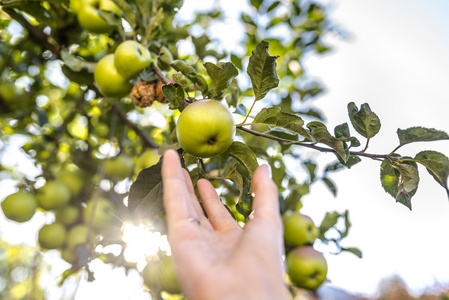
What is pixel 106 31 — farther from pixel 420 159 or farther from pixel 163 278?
pixel 420 159

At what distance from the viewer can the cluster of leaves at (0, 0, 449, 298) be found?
88 centimetres

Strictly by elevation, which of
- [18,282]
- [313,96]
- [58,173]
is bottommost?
[18,282]

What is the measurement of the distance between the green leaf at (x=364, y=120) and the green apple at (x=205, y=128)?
13.7 inches

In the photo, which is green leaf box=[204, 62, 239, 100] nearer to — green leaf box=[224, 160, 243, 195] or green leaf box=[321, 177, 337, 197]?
green leaf box=[224, 160, 243, 195]

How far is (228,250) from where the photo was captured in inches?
26.9

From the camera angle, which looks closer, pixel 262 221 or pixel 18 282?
pixel 262 221

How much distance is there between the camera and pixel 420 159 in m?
0.86

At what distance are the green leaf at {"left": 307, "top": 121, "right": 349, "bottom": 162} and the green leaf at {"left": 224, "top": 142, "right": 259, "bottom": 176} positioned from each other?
189mm

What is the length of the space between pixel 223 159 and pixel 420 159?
0.91 metres

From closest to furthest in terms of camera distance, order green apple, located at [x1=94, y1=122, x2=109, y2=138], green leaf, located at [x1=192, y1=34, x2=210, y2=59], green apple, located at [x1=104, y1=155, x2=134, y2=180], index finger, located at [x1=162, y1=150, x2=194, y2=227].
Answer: index finger, located at [x1=162, y1=150, x2=194, y2=227] < green leaf, located at [x1=192, y1=34, x2=210, y2=59] < green apple, located at [x1=104, y1=155, x2=134, y2=180] < green apple, located at [x1=94, y1=122, x2=109, y2=138]

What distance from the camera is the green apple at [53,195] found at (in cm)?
172

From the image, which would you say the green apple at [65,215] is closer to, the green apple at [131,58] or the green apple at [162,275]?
the green apple at [162,275]

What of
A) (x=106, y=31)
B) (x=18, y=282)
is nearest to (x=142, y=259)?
(x=106, y=31)

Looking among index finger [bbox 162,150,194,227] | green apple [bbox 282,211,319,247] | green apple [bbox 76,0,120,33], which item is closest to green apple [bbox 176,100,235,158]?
index finger [bbox 162,150,194,227]
